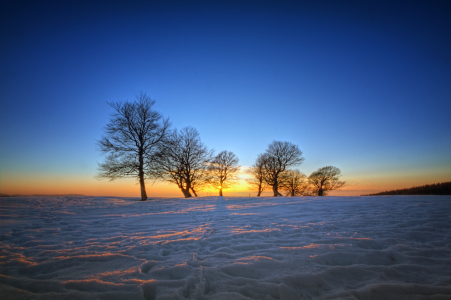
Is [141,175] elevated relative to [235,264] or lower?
elevated

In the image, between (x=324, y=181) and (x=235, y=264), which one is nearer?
(x=235, y=264)

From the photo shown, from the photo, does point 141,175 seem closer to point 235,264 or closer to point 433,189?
point 235,264

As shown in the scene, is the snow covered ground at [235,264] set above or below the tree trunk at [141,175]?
below

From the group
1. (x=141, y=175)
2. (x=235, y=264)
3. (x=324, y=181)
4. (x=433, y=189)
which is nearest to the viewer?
(x=235, y=264)

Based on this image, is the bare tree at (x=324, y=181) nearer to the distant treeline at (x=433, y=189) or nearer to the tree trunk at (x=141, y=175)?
the distant treeline at (x=433, y=189)

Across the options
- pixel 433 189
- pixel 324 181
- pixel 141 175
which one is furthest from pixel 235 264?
pixel 324 181

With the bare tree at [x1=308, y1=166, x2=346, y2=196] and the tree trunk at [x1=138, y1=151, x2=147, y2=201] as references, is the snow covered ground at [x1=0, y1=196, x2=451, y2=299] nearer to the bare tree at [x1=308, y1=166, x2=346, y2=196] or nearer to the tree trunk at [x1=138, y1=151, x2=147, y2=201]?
the tree trunk at [x1=138, y1=151, x2=147, y2=201]

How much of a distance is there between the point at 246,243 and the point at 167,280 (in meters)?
1.72

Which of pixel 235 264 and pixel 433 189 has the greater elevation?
pixel 235 264

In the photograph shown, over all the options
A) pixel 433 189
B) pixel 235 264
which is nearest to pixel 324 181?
pixel 433 189

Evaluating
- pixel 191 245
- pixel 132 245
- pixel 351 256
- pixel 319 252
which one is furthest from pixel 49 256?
pixel 351 256

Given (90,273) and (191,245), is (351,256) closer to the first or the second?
(191,245)

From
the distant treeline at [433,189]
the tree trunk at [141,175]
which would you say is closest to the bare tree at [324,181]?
the distant treeline at [433,189]

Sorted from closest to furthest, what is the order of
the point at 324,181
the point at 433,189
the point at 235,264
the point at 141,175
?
the point at 235,264
the point at 433,189
the point at 141,175
the point at 324,181
